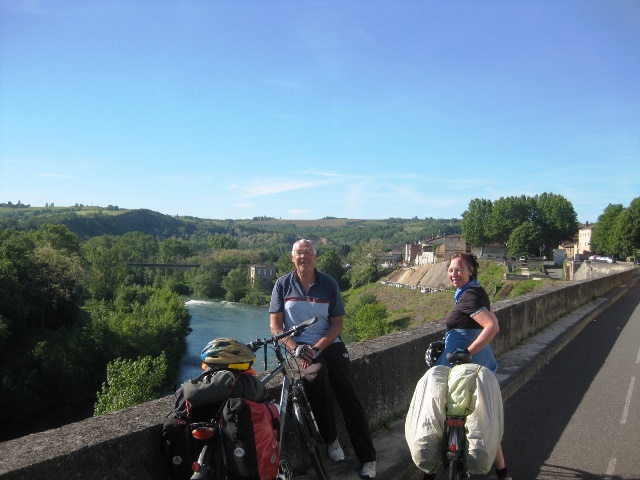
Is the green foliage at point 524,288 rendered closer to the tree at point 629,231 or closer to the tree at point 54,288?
the tree at point 629,231

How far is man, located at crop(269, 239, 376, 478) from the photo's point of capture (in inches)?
142

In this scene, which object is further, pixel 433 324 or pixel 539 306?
pixel 539 306

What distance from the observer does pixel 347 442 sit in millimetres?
4141

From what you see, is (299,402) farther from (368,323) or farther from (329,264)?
(329,264)

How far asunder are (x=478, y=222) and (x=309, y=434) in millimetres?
91989

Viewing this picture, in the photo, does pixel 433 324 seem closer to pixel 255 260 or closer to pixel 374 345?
pixel 374 345

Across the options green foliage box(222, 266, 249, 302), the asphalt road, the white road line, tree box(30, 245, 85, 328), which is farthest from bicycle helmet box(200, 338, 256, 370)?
green foliage box(222, 266, 249, 302)

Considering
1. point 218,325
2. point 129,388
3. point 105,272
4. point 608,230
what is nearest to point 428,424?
point 129,388

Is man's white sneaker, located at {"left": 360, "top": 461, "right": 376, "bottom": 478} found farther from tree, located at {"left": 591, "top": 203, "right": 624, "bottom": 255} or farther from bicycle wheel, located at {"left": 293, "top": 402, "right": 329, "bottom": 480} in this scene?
tree, located at {"left": 591, "top": 203, "right": 624, "bottom": 255}

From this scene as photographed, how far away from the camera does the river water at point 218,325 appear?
43.4 m

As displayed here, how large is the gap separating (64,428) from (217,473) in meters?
0.87

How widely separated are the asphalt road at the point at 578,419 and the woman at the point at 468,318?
2.55ft

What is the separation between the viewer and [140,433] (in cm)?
262

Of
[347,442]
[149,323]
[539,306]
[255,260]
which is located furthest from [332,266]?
[347,442]
